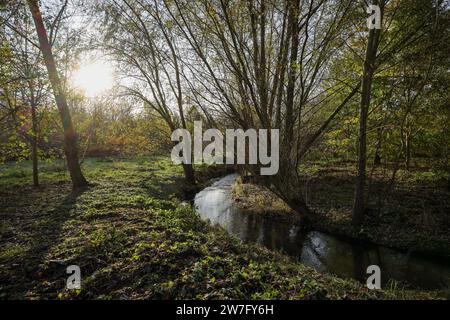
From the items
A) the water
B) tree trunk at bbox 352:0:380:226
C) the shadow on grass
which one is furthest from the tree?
the shadow on grass

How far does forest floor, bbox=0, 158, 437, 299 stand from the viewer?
389cm

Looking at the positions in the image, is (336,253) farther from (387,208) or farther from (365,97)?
(365,97)

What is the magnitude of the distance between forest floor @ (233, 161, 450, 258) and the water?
0.40 metres

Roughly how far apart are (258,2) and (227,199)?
8.55m

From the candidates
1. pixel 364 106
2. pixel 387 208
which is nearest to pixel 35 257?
pixel 364 106

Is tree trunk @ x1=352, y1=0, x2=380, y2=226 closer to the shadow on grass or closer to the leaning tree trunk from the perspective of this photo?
the shadow on grass

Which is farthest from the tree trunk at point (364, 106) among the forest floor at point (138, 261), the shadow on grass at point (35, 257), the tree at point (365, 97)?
the shadow on grass at point (35, 257)

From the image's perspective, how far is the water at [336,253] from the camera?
19.0 ft

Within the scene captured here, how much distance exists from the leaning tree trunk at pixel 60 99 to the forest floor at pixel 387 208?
7185 millimetres

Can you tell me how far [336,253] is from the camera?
6980 millimetres

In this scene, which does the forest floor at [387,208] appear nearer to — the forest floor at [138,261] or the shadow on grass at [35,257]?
the forest floor at [138,261]
